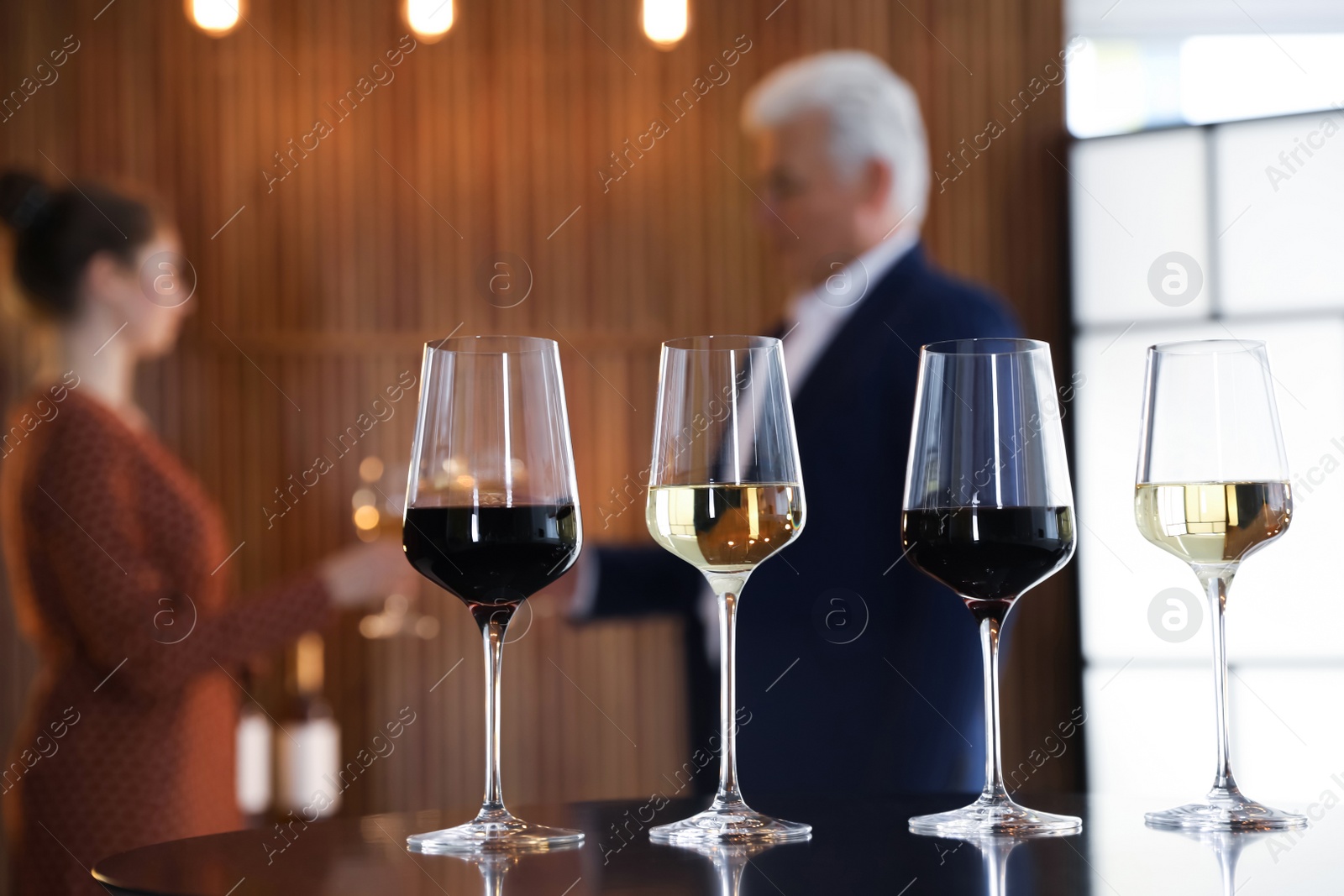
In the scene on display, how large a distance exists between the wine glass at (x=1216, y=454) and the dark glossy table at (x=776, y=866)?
0.19m

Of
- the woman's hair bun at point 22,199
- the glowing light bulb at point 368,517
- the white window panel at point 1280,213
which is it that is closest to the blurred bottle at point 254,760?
the glowing light bulb at point 368,517

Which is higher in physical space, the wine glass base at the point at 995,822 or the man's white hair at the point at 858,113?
the man's white hair at the point at 858,113

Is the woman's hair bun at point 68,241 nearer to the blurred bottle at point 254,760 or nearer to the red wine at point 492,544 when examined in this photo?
the blurred bottle at point 254,760

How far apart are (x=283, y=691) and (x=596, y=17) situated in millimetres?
2256

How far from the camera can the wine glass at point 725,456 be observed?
975 mm

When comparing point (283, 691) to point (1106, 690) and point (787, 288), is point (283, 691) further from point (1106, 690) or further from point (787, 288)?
point (1106, 690)

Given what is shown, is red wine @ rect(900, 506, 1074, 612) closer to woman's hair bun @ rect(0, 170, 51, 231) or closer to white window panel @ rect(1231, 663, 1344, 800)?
woman's hair bun @ rect(0, 170, 51, 231)

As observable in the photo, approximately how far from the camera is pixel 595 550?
256cm

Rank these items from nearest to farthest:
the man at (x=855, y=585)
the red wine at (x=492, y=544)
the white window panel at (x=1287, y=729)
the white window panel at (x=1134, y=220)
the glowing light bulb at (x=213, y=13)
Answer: the red wine at (x=492, y=544) → the man at (x=855, y=585) → the glowing light bulb at (x=213, y=13) → the white window panel at (x=1287, y=729) → the white window panel at (x=1134, y=220)

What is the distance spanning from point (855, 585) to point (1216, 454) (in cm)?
106

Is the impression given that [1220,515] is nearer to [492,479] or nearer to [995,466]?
[995,466]

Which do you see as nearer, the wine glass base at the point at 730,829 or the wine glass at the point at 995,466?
the wine glass base at the point at 730,829

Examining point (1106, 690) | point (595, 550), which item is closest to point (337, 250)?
point (595, 550)

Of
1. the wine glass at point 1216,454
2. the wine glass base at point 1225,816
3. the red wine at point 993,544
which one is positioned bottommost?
the wine glass base at point 1225,816
